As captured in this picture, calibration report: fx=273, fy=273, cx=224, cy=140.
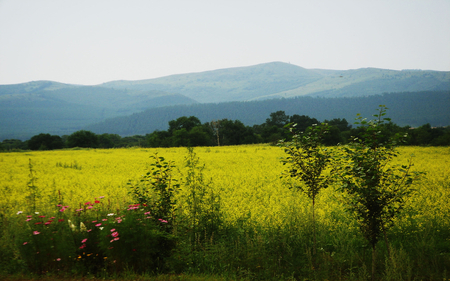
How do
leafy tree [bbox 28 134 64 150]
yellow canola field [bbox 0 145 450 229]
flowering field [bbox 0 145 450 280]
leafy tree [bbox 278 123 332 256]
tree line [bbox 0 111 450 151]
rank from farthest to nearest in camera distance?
1. leafy tree [bbox 28 134 64 150]
2. tree line [bbox 0 111 450 151]
3. yellow canola field [bbox 0 145 450 229]
4. leafy tree [bbox 278 123 332 256]
5. flowering field [bbox 0 145 450 280]

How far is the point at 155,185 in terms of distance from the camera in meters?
8.12

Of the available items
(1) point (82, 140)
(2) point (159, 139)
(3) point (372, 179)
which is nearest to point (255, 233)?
(3) point (372, 179)

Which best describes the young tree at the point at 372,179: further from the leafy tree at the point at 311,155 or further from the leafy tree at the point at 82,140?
the leafy tree at the point at 82,140

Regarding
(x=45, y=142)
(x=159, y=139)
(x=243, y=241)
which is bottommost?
(x=243, y=241)

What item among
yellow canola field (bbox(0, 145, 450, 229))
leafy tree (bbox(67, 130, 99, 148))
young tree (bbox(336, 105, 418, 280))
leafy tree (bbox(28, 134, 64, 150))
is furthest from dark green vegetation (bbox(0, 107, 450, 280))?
leafy tree (bbox(67, 130, 99, 148))

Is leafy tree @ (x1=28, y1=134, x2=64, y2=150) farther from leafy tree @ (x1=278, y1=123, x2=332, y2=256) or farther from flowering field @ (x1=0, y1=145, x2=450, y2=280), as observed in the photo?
leafy tree @ (x1=278, y1=123, x2=332, y2=256)

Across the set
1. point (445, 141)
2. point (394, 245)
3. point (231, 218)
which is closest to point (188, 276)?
point (231, 218)

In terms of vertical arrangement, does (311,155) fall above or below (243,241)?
above

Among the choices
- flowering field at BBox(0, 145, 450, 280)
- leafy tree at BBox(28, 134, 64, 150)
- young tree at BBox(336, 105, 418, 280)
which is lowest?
flowering field at BBox(0, 145, 450, 280)

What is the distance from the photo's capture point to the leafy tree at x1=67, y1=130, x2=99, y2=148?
78.2 m

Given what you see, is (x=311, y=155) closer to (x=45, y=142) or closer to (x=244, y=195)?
(x=244, y=195)

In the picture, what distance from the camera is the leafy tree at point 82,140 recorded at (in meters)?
78.2

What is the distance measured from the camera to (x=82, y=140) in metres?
79.6

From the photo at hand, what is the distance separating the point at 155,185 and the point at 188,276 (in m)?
2.72
